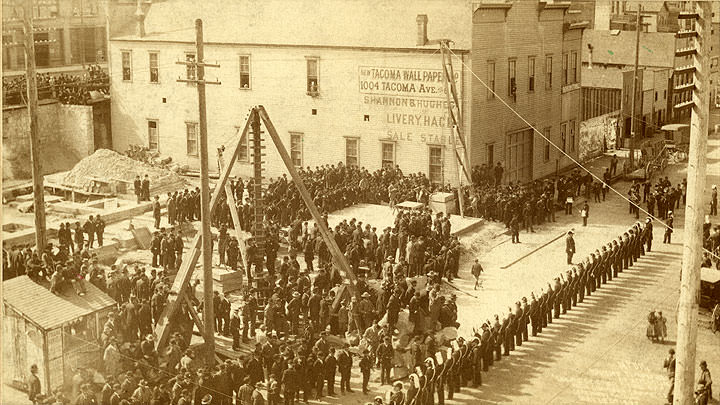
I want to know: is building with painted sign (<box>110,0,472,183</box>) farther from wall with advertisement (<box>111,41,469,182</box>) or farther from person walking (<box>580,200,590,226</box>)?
person walking (<box>580,200,590,226</box>)

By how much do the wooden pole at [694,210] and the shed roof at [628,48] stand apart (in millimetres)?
43759

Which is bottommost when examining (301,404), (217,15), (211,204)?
(301,404)

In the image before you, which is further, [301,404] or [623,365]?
[623,365]

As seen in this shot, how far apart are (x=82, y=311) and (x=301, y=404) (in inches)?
199

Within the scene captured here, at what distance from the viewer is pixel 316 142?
39.4m

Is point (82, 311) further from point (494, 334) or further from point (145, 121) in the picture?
point (145, 121)

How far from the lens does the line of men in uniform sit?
1834 centimetres

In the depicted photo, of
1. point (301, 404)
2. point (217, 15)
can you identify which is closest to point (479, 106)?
point (217, 15)

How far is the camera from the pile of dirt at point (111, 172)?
3641 centimetres

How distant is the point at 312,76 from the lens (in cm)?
3906

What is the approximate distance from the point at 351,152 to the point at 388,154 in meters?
1.87

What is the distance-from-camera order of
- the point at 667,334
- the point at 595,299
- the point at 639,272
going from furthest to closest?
the point at 639,272, the point at 595,299, the point at 667,334

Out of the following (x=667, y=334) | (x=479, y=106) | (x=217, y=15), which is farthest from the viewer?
(x=217, y=15)

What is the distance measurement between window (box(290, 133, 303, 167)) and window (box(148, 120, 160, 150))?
7545 millimetres
